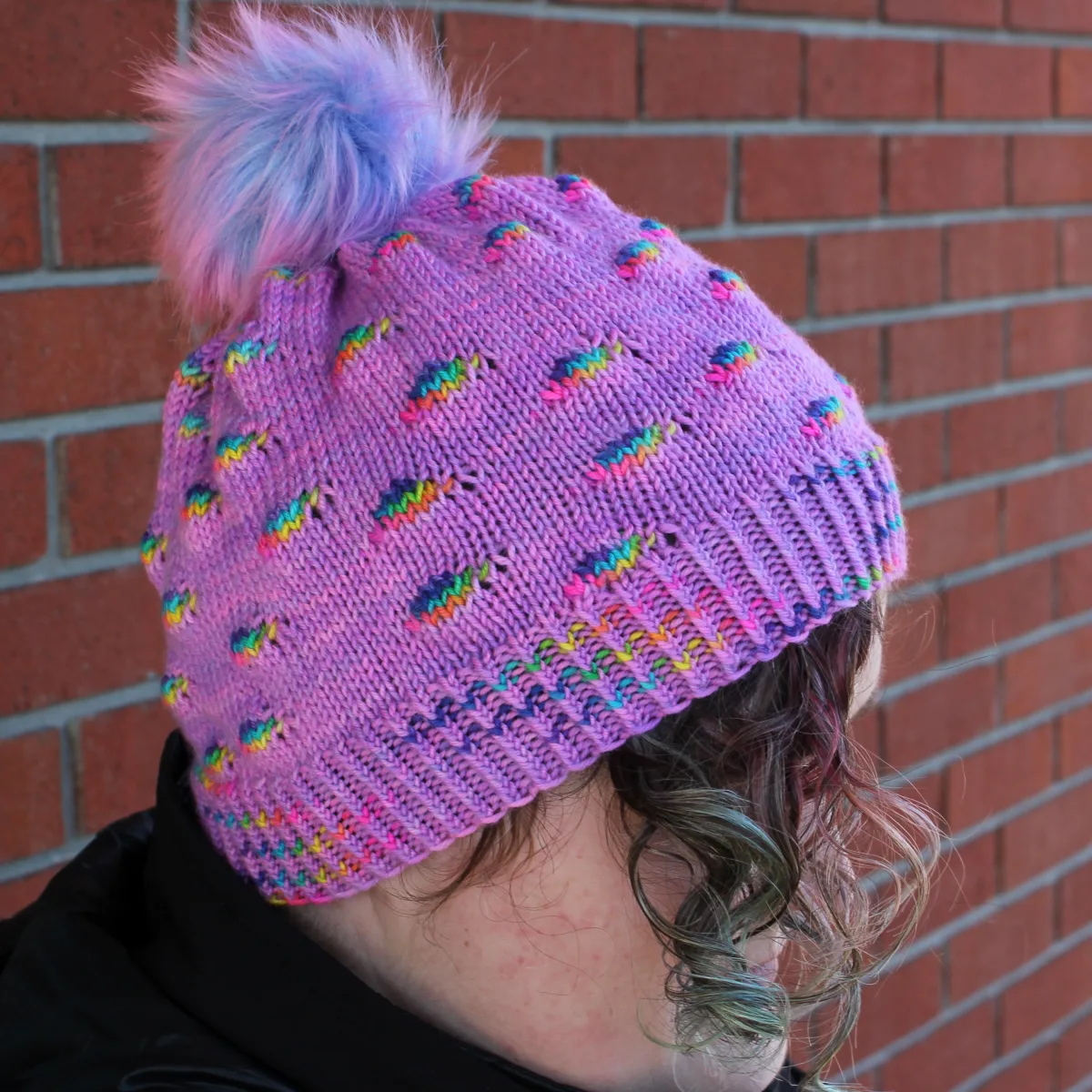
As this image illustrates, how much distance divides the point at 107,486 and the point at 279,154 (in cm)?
54

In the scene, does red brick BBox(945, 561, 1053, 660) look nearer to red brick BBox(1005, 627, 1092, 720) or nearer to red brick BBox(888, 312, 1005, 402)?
red brick BBox(1005, 627, 1092, 720)

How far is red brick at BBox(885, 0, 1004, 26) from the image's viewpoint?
2.21 metres

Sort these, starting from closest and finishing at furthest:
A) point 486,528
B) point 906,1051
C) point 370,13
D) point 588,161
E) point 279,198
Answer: point 486,528 → point 279,198 → point 370,13 → point 588,161 → point 906,1051

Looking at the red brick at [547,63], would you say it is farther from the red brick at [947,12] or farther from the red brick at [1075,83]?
the red brick at [1075,83]

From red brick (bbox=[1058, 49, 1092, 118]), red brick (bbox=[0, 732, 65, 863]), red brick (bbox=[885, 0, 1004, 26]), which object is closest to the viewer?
red brick (bbox=[0, 732, 65, 863])

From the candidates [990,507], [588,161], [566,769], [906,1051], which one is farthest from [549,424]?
[906,1051]

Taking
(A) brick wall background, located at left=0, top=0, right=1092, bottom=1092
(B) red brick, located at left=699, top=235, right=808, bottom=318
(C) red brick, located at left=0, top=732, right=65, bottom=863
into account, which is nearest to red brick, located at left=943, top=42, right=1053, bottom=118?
(A) brick wall background, located at left=0, top=0, right=1092, bottom=1092

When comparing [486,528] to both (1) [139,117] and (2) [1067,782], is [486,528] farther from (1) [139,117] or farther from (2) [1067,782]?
(2) [1067,782]

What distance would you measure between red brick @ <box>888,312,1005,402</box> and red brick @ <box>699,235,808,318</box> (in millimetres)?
253

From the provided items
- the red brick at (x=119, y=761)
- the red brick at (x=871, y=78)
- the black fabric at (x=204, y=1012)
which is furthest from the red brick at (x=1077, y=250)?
the black fabric at (x=204, y=1012)

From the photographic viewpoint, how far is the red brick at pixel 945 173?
2.26m

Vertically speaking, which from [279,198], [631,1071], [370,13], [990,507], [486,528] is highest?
[370,13]

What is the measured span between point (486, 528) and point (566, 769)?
0.20m

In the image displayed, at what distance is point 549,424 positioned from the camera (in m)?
1.00
